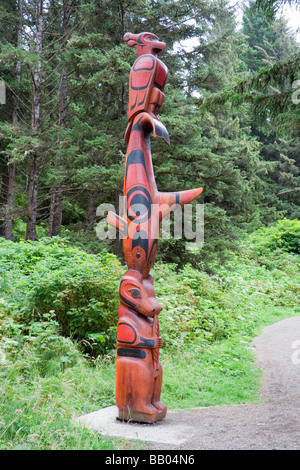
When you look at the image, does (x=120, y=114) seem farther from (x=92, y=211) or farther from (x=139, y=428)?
(x=139, y=428)

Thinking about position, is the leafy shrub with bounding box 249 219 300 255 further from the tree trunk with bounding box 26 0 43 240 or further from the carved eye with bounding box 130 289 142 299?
the carved eye with bounding box 130 289 142 299

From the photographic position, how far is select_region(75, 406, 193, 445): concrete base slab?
3.57m

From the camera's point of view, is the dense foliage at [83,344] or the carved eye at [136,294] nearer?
the dense foliage at [83,344]

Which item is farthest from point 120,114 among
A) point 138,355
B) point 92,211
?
point 138,355

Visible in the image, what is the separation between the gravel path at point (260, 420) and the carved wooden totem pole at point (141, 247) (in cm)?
51

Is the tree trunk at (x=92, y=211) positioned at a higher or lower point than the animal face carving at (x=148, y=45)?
higher

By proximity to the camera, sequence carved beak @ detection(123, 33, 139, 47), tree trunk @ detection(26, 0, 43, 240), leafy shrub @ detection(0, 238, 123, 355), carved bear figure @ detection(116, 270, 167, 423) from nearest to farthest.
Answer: carved bear figure @ detection(116, 270, 167, 423), carved beak @ detection(123, 33, 139, 47), leafy shrub @ detection(0, 238, 123, 355), tree trunk @ detection(26, 0, 43, 240)

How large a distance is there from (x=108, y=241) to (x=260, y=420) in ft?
24.1

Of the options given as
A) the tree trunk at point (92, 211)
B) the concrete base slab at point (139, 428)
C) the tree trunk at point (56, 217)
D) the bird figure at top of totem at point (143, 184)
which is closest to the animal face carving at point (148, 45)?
the bird figure at top of totem at point (143, 184)

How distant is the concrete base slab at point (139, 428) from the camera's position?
3568 mm

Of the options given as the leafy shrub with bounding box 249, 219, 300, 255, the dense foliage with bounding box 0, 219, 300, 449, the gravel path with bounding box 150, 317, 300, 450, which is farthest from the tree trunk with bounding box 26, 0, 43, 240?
the leafy shrub with bounding box 249, 219, 300, 255

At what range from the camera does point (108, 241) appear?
434 inches

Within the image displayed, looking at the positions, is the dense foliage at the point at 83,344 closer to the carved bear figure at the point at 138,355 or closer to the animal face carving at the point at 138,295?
the carved bear figure at the point at 138,355

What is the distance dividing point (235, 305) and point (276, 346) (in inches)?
97.4
